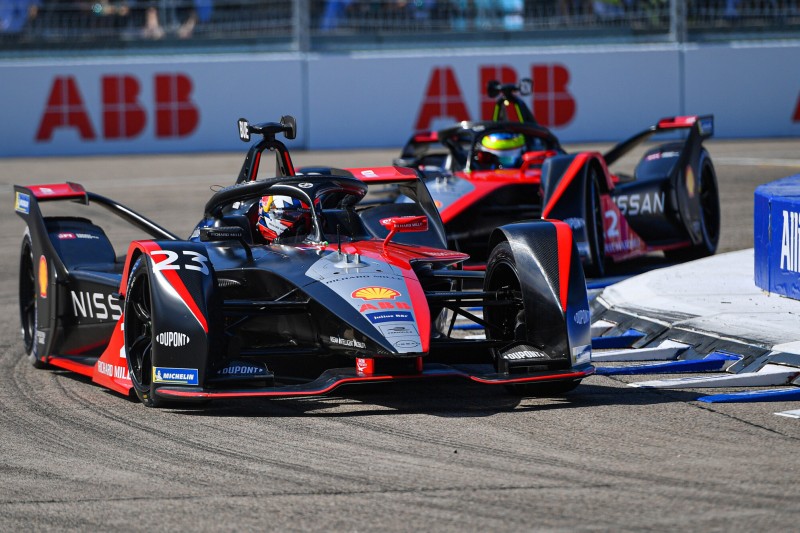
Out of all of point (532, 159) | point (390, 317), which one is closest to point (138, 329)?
point (390, 317)

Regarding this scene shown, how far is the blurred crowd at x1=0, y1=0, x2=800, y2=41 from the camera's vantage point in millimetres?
24578

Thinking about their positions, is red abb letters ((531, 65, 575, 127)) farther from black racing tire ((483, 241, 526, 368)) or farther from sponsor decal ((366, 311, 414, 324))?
sponsor decal ((366, 311, 414, 324))

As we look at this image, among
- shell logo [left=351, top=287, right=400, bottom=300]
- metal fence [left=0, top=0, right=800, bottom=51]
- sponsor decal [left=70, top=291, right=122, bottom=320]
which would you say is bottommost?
sponsor decal [left=70, top=291, right=122, bottom=320]

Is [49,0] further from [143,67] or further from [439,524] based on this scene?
[439,524]

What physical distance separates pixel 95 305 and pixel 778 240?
4525 millimetres

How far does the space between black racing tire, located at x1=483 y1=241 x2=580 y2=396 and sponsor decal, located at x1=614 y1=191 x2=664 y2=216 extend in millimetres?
4449

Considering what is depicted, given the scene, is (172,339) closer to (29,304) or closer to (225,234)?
(225,234)

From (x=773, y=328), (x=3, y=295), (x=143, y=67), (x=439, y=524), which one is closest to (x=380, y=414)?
(x=439, y=524)

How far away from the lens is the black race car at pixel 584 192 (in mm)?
10773

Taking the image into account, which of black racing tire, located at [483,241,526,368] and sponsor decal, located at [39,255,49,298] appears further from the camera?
sponsor decal, located at [39,255,49,298]

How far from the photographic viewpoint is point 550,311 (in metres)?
6.62

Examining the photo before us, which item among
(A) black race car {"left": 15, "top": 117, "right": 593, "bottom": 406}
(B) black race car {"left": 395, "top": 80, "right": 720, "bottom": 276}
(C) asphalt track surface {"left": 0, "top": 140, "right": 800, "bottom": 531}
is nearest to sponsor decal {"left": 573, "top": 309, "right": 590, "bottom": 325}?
(A) black race car {"left": 15, "top": 117, "right": 593, "bottom": 406}

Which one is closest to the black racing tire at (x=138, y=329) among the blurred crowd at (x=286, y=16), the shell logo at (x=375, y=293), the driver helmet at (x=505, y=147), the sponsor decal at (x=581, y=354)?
the shell logo at (x=375, y=293)

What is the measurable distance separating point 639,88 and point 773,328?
682 inches
